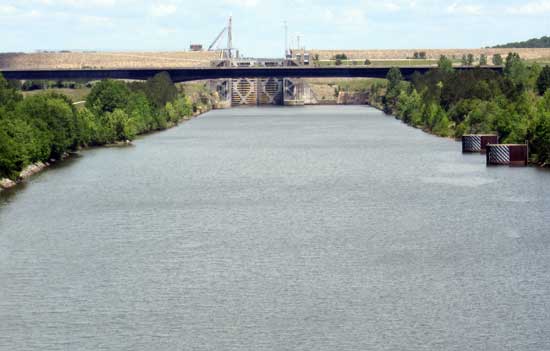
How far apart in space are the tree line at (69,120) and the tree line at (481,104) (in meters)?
30.6

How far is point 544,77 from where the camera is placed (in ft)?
465

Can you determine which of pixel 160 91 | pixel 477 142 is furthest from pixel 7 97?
pixel 160 91

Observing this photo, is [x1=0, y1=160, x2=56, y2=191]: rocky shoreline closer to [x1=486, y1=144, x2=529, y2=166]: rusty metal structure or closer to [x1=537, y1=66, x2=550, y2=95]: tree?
[x1=486, y1=144, x2=529, y2=166]: rusty metal structure

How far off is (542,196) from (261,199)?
1585 cm

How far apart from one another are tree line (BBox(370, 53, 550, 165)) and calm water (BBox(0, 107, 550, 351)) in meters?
5.77

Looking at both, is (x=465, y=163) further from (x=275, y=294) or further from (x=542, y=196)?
(x=275, y=294)

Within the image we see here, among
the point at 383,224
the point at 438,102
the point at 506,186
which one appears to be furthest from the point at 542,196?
the point at 438,102

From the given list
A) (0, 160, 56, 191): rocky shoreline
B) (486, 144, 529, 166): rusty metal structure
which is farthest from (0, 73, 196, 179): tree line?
(486, 144, 529, 166): rusty metal structure

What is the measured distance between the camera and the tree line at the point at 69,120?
→ 3086 inches

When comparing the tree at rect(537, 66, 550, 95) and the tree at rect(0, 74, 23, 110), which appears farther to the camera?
the tree at rect(537, 66, 550, 95)

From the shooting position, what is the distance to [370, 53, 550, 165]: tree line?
91562 millimetres

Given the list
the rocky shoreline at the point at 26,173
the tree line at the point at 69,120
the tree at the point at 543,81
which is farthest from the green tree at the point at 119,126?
the tree at the point at 543,81

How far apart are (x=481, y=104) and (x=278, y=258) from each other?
6643cm

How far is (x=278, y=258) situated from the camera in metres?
50.5
